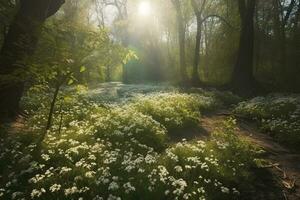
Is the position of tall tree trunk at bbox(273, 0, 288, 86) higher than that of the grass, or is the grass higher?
tall tree trunk at bbox(273, 0, 288, 86)

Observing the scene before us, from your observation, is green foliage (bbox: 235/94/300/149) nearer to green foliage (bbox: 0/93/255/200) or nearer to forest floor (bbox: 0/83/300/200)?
forest floor (bbox: 0/83/300/200)

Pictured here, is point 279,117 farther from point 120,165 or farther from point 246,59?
point 246,59

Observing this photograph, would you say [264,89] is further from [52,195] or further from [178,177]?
[52,195]

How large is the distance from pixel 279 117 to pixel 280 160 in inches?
219

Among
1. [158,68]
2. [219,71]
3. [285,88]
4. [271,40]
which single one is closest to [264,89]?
[285,88]

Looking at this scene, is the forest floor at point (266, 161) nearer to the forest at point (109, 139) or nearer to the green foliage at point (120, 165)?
the forest at point (109, 139)

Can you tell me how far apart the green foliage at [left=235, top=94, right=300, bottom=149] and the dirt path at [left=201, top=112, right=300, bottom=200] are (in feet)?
1.16

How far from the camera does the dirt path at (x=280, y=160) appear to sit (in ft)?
26.5

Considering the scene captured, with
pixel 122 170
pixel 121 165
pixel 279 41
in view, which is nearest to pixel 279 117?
pixel 121 165

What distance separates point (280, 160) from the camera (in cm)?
1002

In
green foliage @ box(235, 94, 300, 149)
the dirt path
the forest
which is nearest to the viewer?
the forest

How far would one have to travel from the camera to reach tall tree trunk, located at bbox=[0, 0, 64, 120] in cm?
1126

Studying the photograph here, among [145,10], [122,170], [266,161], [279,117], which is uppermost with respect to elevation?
[145,10]

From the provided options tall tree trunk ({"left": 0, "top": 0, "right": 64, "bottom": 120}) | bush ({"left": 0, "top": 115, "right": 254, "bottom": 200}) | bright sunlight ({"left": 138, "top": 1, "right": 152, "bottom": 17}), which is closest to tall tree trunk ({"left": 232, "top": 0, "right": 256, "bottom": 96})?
bush ({"left": 0, "top": 115, "right": 254, "bottom": 200})
